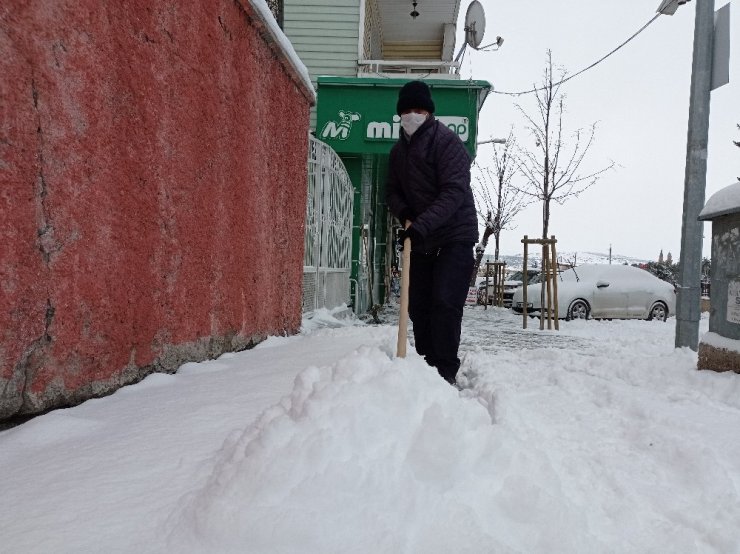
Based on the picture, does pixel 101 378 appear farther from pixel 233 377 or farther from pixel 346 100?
pixel 346 100

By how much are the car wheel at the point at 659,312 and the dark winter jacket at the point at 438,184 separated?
1050cm

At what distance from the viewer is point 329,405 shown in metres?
1.75

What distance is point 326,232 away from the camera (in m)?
7.75

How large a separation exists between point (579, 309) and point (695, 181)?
693 centimetres

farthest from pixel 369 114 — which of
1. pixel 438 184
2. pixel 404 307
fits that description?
pixel 404 307

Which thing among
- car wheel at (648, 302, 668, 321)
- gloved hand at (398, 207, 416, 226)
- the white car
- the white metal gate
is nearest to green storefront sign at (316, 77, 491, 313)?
the white metal gate

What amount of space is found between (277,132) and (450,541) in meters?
3.89

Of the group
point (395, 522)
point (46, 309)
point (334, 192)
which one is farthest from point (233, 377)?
point (334, 192)

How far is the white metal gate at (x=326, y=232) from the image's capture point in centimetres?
693

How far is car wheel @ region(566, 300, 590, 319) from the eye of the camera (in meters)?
12.1

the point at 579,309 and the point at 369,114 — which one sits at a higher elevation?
the point at 369,114

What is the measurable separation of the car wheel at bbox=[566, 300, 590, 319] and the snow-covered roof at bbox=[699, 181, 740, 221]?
758 cm

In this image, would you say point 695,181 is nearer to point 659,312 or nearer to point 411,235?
point 411,235

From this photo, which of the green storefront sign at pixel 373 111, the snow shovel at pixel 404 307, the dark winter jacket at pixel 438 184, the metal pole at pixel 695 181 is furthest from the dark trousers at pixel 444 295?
the green storefront sign at pixel 373 111
